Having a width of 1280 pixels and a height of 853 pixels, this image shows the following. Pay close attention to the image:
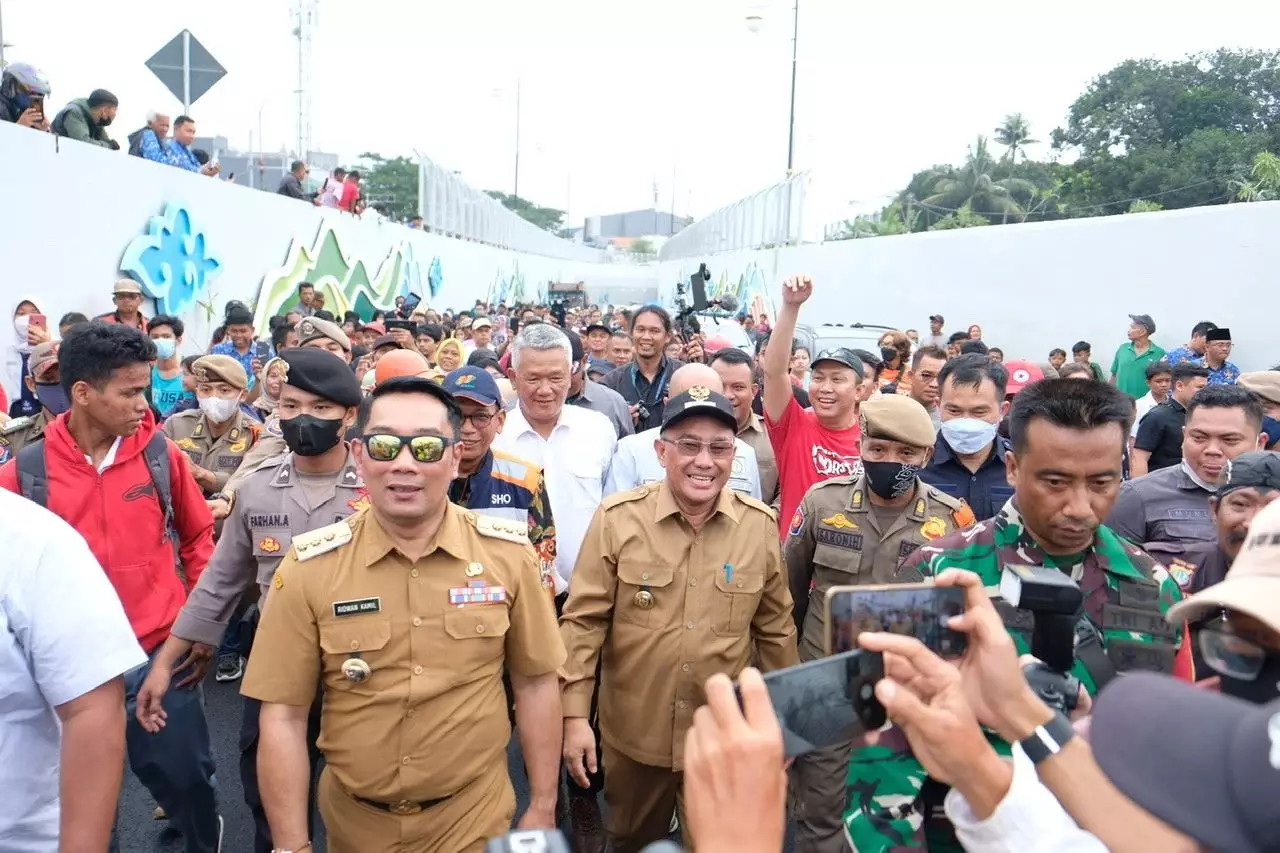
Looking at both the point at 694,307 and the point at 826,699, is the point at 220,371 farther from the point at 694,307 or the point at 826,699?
the point at 694,307

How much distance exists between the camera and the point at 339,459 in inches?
126

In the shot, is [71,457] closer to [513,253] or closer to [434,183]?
[434,183]

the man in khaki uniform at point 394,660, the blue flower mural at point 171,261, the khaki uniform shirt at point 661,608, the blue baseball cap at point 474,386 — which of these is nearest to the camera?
the man in khaki uniform at point 394,660

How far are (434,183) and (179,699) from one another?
2419 centimetres

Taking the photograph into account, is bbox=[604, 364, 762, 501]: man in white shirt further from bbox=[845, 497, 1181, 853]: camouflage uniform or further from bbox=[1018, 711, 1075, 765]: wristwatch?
bbox=[1018, 711, 1075, 765]: wristwatch

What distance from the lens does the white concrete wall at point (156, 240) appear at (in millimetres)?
7422

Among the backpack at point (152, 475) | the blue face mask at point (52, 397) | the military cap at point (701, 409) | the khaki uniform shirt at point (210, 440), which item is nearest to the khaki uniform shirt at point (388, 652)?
the military cap at point (701, 409)

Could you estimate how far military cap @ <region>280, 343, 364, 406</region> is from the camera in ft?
10.1

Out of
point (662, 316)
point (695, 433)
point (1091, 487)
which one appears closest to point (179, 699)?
point (695, 433)

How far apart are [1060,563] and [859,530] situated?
3.74 ft

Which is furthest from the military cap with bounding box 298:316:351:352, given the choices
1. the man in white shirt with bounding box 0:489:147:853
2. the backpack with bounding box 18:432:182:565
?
the man in white shirt with bounding box 0:489:147:853

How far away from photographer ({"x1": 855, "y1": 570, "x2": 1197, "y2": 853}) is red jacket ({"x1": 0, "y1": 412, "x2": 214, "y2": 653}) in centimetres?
277

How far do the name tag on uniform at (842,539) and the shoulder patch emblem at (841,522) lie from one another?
2 centimetres

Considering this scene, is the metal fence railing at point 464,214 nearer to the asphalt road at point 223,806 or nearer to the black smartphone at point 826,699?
the asphalt road at point 223,806
